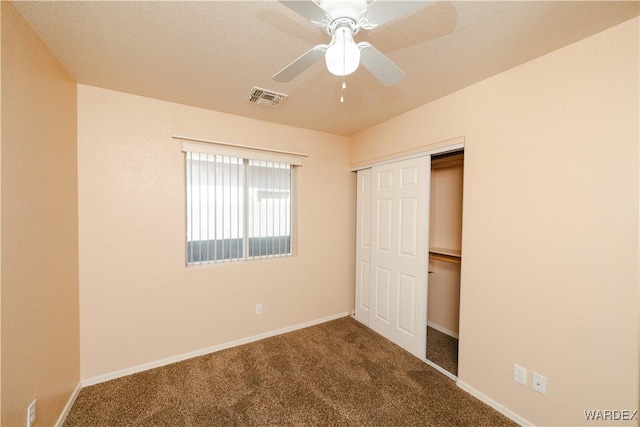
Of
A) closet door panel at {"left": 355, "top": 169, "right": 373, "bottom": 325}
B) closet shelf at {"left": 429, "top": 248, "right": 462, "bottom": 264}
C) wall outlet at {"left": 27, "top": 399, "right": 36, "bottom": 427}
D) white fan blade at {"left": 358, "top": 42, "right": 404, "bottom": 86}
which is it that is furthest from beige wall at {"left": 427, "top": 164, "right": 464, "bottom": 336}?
wall outlet at {"left": 27, "top": 399, "right": 36, "bottom": 427}

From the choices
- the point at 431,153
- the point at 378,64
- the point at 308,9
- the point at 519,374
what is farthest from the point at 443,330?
the point at 308,9

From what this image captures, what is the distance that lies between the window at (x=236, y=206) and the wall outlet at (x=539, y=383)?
7.74 feet

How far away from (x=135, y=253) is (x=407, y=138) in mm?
2752

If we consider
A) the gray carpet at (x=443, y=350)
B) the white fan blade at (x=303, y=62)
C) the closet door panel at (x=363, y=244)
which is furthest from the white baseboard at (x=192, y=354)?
the white fan blade at (x=303, y=62)

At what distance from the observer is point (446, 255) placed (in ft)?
9.03

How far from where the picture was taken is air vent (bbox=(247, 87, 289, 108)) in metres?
2.07

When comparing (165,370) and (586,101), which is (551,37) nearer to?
(586,101)

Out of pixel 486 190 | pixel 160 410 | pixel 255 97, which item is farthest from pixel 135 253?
pixel 486 190

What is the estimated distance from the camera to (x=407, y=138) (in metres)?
2.50

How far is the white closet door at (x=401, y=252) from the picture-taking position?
2.40 metres

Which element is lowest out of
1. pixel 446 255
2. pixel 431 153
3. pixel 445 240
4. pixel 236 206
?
pixel 446 255

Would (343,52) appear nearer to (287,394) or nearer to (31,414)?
(287,394)

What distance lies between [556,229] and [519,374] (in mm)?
1017

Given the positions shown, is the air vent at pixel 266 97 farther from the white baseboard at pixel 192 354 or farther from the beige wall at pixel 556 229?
the white baseboard at pixel 192 354
